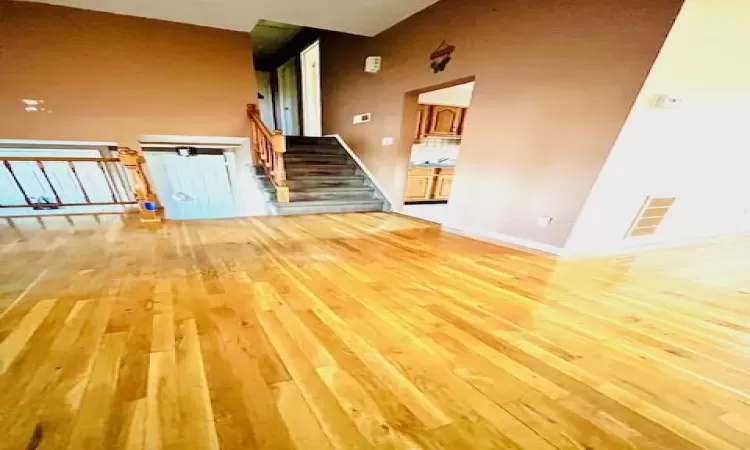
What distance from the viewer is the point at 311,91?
22.5 feet

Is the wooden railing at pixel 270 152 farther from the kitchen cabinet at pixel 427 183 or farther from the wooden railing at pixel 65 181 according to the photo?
the kitchen cabinet at pixel 427 183

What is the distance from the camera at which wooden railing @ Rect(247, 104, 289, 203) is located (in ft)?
13.2

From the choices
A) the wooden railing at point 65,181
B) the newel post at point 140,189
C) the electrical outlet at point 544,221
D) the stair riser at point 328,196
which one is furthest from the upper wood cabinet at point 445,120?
the wooden railing at point 65,181

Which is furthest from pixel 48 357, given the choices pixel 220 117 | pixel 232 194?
pixel 232 194

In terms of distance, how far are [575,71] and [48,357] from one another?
3.78 m

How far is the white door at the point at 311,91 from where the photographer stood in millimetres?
6523

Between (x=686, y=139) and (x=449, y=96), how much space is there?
12.4 ft

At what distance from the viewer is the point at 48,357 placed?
3.79 feet

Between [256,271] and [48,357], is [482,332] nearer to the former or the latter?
[256,271]

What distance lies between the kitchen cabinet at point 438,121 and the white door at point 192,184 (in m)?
4.34

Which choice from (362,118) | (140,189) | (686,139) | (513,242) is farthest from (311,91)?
(686,139)

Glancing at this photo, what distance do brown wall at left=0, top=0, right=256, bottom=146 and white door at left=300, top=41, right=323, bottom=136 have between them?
2.06m

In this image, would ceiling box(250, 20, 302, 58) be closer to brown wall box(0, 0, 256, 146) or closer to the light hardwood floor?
brown wall box(0, 0, 256, 146)

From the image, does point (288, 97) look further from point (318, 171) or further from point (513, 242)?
point (513, 242)
